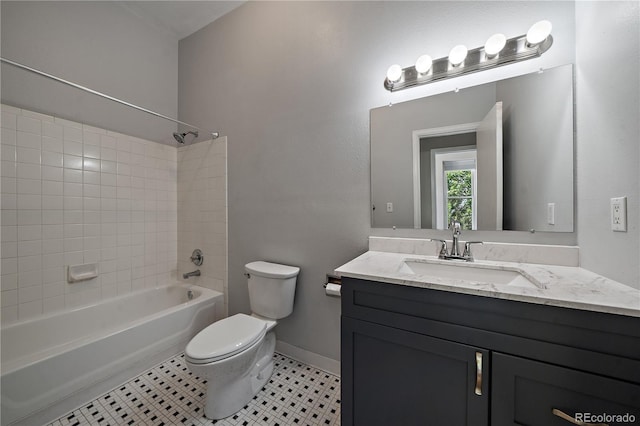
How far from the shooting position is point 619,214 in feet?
A: 2.63

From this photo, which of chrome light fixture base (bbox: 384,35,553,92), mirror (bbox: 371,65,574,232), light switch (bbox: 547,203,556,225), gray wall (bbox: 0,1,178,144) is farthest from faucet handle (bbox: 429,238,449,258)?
gray wall (bbox: 0,1,178,144)

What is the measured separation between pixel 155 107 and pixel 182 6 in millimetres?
908

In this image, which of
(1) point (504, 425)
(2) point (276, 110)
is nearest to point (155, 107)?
(2) point (276, 110)

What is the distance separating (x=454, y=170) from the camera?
1.28 m

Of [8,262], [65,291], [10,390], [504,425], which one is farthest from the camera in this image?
[65,291]

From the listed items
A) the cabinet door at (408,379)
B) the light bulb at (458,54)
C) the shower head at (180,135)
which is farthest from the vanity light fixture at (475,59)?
the shower head at (180,135)

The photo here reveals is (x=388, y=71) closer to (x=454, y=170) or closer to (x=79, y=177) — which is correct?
(x=454, y=170)

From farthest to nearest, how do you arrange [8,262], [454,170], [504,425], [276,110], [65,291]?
[276,110] → [65,291] → [8,262] → [454,170] → [504,425]

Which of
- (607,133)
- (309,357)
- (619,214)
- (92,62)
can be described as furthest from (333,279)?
(92,62)

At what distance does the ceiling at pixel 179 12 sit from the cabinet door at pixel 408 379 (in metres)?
2.69

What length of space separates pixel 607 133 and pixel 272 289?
5.86 ft

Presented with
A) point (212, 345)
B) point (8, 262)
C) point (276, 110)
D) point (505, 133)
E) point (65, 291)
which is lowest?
point (212, 345)

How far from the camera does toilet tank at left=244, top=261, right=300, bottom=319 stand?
63.4 inches

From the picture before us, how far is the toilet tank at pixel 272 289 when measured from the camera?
63.4 inches
